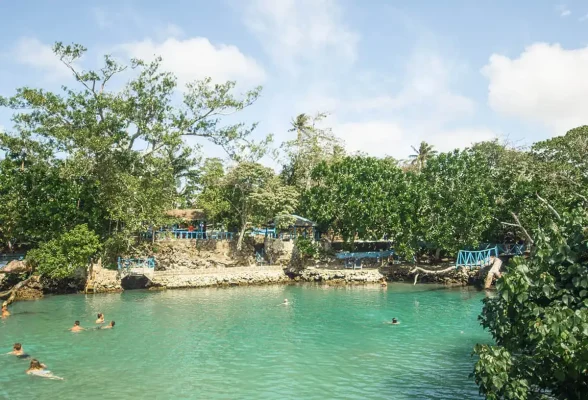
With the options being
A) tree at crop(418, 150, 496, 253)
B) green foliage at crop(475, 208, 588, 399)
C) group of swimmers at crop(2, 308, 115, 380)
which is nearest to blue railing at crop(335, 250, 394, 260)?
tree at crop(418, 150, 496, 253)

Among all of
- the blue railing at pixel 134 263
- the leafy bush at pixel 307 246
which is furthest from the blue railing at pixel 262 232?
the blue railing at pixel 134 263

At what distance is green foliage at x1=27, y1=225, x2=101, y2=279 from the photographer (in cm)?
3459

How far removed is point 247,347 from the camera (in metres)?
21.8

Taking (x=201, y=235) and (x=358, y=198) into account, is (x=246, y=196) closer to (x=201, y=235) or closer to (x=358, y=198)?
(x=201, y=235)

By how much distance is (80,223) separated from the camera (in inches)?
1499

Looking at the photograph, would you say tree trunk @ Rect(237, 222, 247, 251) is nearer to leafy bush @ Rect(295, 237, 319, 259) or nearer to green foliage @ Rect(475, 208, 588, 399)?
leafy bush @ Rect(295, 237, 319, 259)

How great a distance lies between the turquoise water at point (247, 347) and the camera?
16531 millimetres

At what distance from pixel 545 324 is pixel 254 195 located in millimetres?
38040

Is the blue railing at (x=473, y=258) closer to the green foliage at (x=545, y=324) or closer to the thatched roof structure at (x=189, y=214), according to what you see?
the thatched roof structure at (x=189, y=214)

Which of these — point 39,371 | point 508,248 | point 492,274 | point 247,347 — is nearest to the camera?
point 39,371

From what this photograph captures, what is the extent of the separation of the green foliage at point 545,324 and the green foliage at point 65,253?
3221cm

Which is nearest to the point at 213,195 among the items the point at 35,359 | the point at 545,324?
the point at 35,359

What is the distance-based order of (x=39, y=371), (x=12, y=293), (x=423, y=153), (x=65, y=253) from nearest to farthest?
(x=39, y=371)
(x=12, y=293)
(x=65, y=253)
(x=423, y=153)

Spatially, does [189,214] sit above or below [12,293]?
above
